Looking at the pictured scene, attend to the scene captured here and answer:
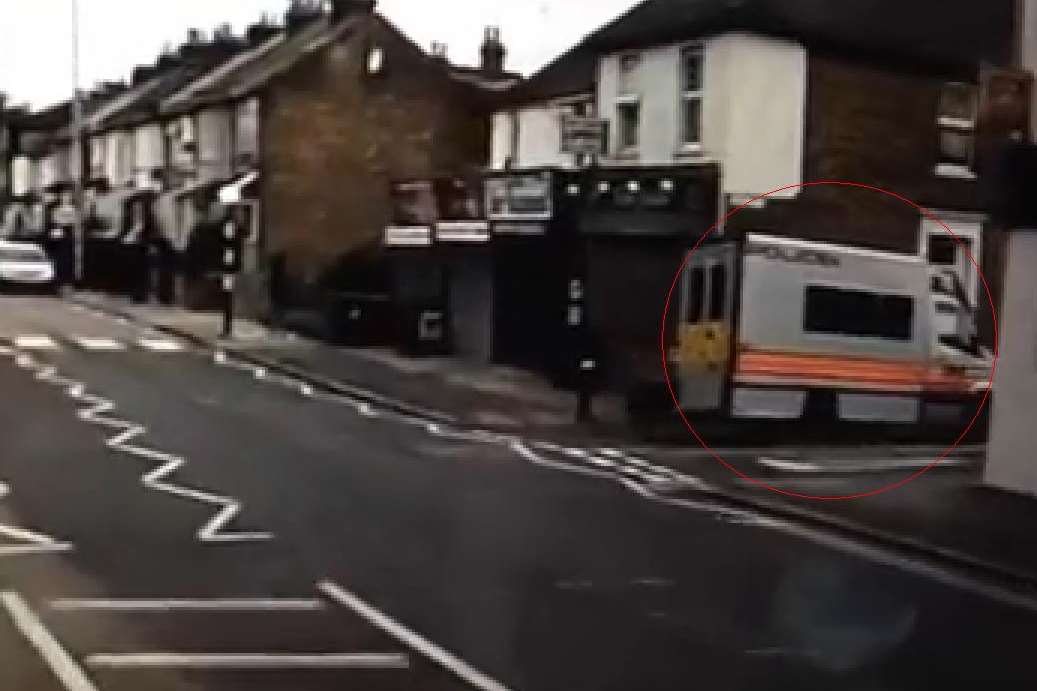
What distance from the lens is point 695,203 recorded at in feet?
44.2

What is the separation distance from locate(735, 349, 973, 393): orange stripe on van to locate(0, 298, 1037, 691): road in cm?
123

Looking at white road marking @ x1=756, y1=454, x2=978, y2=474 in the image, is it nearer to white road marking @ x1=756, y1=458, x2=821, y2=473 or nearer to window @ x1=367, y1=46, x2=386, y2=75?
white road marking @ x1=756, y1=458, x2=821, y2=473

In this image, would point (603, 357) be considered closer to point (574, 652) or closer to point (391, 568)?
point (391, 568)

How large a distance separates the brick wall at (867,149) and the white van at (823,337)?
0.75 meters

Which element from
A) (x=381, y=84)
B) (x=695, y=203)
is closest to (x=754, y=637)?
(x=695, y=203)

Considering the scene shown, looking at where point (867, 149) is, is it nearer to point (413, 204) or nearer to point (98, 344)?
point (413, 204)

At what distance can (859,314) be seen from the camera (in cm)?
960

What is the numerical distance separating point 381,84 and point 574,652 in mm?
24243

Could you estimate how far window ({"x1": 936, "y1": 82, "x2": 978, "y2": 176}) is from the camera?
11812 mm

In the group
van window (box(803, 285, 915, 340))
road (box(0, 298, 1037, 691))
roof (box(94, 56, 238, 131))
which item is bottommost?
road (box(0, 298, 1037, 691))

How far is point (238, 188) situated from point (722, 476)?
1955cm

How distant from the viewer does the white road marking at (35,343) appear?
22.3m

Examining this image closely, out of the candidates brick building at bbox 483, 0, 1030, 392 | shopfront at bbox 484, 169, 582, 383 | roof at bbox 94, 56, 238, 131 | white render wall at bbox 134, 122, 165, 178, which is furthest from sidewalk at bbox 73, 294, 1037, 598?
roof at bbox 94, 56, 238, 131

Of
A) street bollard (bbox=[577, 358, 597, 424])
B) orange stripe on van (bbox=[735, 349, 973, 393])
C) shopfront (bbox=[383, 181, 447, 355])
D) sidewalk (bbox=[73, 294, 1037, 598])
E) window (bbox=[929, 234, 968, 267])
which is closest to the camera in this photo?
sidewalk (bbox=[73, 294, 1037, 598])
